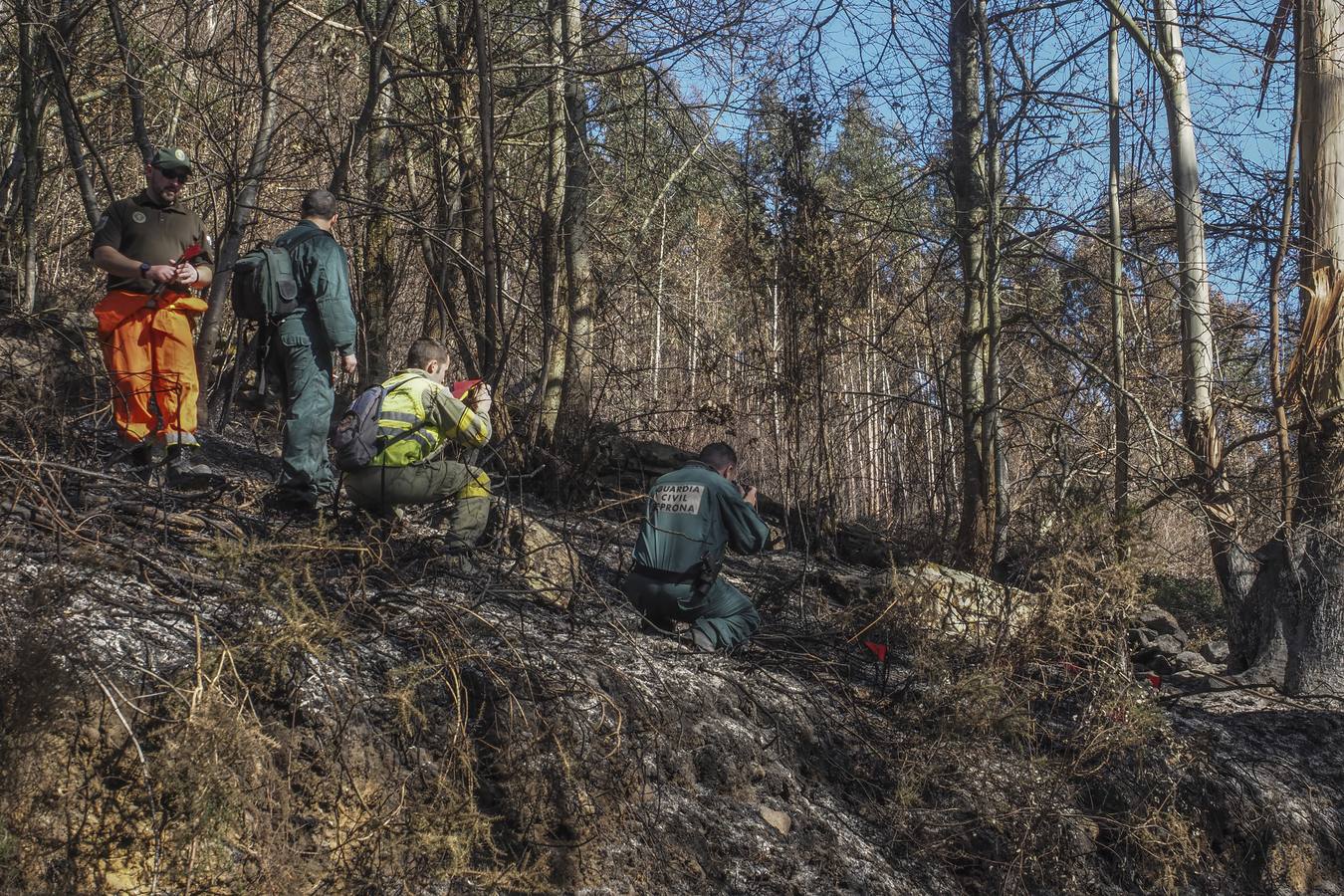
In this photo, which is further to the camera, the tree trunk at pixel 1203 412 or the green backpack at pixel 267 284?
the tree trunk at pixel 1203 412

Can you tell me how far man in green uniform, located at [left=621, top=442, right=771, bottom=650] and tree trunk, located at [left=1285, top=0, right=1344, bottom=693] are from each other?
3.26 metres

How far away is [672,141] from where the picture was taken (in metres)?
10.5

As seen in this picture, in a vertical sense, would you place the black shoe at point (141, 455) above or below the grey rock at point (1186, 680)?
above

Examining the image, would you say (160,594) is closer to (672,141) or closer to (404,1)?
(404,1)

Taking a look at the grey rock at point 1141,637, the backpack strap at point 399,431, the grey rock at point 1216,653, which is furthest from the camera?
the grey rock at point 1216,653

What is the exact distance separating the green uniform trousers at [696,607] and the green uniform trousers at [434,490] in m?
0.86

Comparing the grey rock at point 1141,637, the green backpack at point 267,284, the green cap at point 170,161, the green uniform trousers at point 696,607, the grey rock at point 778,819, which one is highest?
the green cap at point 170,161

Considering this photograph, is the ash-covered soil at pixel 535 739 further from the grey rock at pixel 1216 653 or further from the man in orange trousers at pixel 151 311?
the grey rock at pixel 1216 653

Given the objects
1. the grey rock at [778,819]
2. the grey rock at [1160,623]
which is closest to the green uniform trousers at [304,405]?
the grey rock at [778,819]

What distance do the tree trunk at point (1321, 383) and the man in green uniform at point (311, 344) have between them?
17.4ft

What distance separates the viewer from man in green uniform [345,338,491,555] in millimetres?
5414

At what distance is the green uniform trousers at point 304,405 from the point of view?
575 centimetres

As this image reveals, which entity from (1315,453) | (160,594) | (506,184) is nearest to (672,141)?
(506,184)

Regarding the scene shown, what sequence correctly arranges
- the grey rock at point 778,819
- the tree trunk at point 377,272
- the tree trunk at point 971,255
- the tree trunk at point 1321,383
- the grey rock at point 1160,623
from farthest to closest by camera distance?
the grey rock at point 1160,623 < the tree trunk at point 377,272 < the tree trunk at point 971,255 < the tree trunk at point 1321,383 < the grey rock at point 778,819
